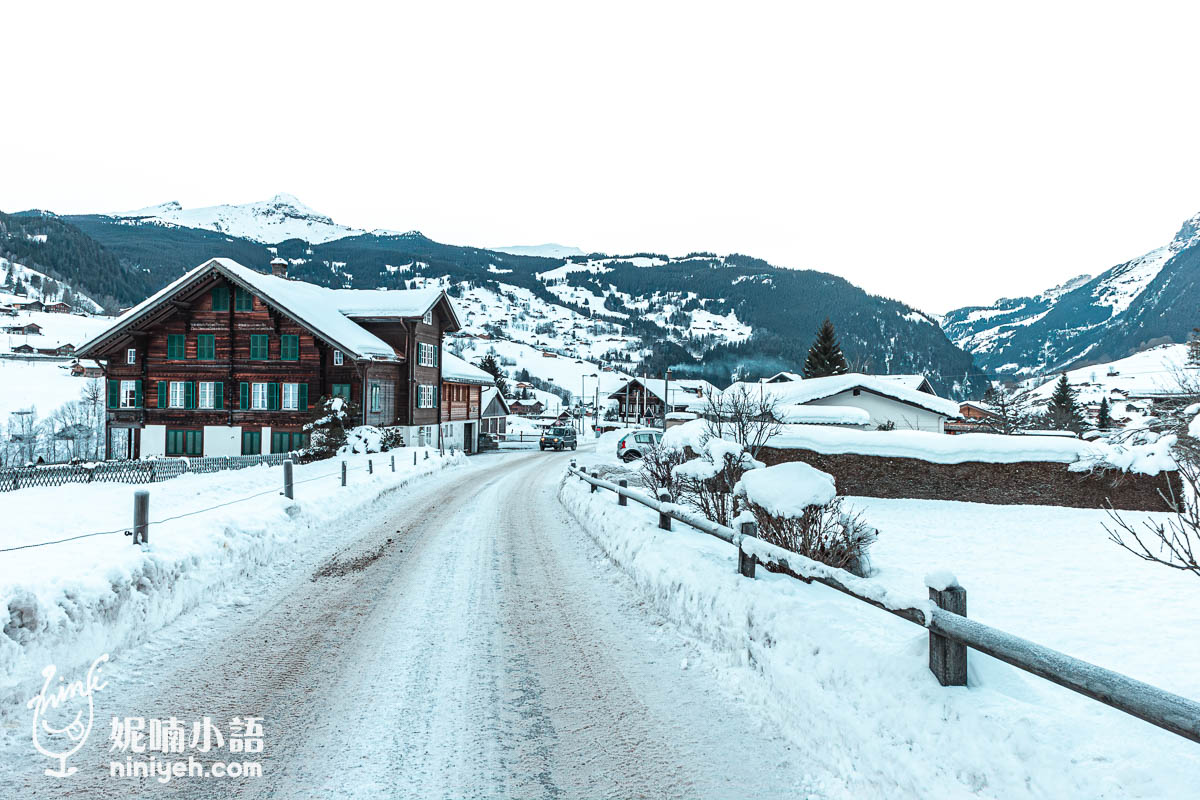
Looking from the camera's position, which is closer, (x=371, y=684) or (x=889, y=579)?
(x=371, y=684)

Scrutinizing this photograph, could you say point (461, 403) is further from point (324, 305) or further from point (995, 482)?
point (995, 482)

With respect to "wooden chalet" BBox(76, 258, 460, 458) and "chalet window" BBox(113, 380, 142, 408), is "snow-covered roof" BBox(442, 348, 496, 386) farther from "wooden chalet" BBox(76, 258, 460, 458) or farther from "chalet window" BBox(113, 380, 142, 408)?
"chalet window" BBox(113, 380, 142, 408)

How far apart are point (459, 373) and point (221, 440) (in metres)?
15.9

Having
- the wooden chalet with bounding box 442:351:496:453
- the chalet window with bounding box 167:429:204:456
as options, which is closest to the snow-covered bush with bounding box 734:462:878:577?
the chalet window with bounding box 167:429:204:456

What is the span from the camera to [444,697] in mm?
5387

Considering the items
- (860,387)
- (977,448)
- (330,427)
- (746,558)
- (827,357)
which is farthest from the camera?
(827,357)

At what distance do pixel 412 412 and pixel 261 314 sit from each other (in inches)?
374

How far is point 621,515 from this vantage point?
1208 cm

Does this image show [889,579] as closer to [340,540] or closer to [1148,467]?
[340,540]

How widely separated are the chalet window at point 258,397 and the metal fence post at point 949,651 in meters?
36.2

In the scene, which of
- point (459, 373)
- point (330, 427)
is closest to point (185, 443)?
point (330, 427)

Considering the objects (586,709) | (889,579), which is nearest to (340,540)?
(586,709)

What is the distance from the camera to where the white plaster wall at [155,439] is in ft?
114

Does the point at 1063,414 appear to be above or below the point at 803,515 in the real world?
above
